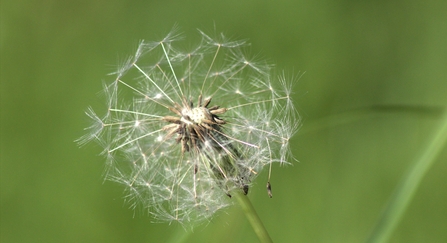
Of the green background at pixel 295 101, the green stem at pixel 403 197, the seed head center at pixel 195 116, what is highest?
the green background at pixel 295 101

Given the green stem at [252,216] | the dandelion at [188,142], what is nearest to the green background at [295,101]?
the dandelion at [188,142]

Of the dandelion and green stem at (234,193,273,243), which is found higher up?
the dandelion

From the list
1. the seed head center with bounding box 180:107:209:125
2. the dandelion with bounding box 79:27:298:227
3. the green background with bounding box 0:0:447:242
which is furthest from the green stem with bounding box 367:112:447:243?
the green background with bounding box 0:0:447:242

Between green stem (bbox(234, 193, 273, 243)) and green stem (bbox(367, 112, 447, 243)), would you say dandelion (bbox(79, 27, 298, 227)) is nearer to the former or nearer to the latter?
green stem (bbox(234, 193, 273, 243))

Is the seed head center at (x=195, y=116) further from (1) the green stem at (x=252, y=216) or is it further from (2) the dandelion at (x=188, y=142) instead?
(1) the green stem at (x=252, y=216)

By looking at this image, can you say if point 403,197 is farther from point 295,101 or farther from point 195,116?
point 295,101

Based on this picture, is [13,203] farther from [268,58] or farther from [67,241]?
[268,58]
